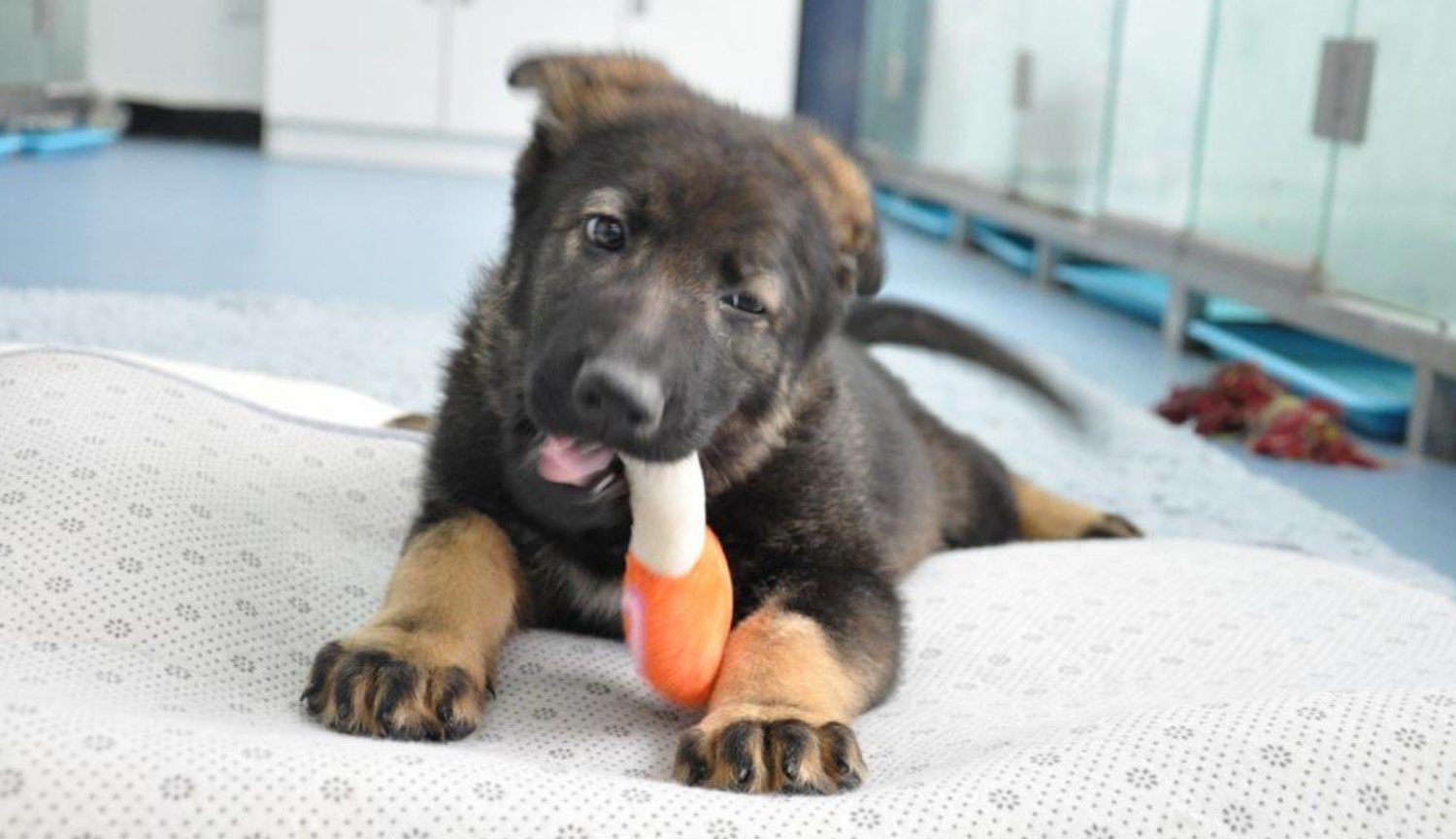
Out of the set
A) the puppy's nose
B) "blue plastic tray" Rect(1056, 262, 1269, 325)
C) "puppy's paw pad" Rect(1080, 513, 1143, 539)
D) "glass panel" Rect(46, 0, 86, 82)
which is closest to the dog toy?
the puppy's nose

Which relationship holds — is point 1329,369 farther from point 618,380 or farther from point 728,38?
point 728,38

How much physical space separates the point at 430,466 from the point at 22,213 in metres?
5.45

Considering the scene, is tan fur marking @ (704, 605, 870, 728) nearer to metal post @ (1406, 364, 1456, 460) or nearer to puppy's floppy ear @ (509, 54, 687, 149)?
puppy's floppy ear @ (509, 54, 687, 149)

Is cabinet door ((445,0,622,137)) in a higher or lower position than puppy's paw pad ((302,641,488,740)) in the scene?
higher

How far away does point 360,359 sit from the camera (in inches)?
195

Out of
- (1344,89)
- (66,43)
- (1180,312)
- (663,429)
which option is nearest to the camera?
(663,429)

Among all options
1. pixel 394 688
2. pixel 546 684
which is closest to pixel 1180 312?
pixel 546 684

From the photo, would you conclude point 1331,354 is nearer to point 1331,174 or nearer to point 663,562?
point 1331,174

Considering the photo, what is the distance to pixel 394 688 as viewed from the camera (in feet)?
5.81

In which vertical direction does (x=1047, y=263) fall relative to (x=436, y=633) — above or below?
below

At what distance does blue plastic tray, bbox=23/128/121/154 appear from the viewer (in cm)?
991

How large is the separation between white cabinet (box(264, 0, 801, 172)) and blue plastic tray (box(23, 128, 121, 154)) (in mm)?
1130

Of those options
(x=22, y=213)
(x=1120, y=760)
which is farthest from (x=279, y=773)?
(x=22, y=213)

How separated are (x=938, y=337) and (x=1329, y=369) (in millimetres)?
2576
